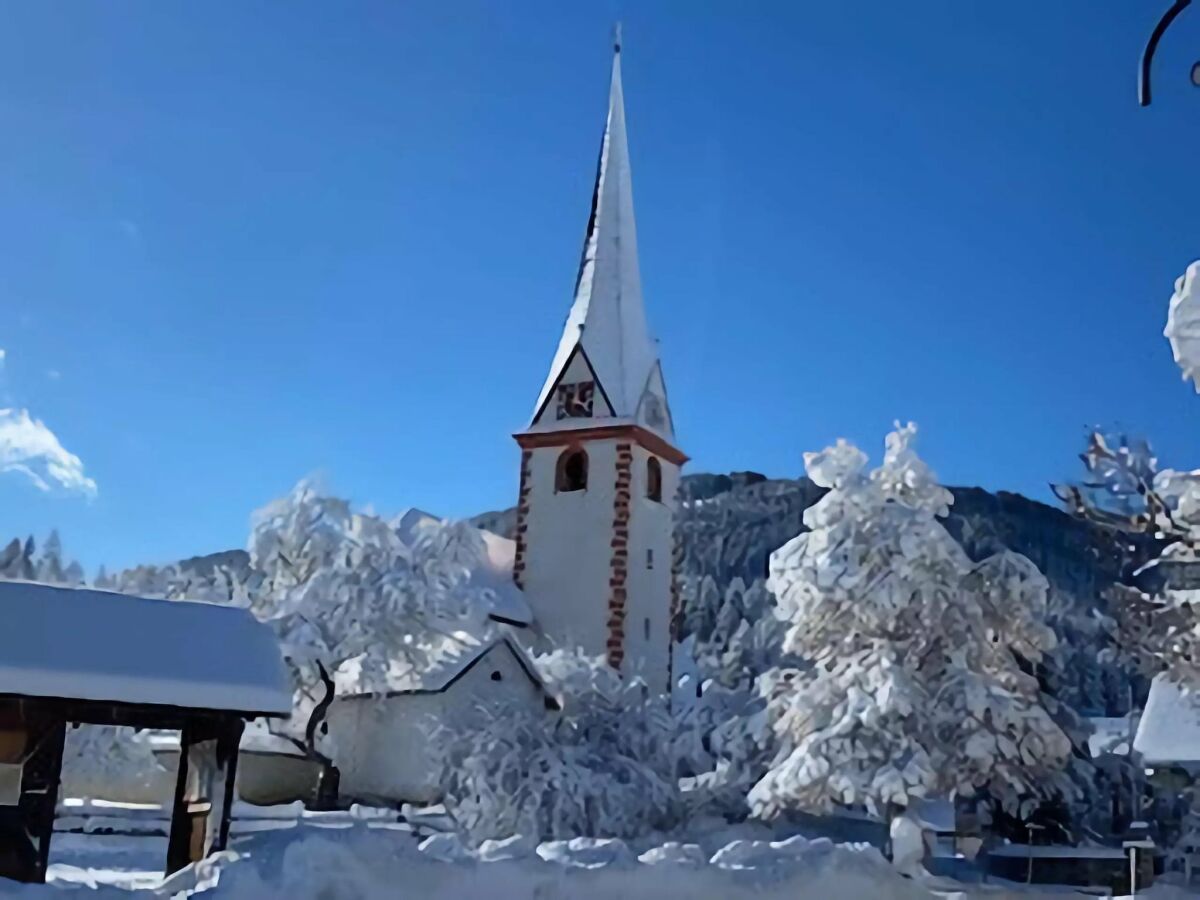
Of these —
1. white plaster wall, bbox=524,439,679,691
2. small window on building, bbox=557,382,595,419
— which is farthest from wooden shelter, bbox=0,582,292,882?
small window on building, bbox=557,382,595,419

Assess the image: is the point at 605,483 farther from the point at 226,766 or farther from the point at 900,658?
the point at 226,766

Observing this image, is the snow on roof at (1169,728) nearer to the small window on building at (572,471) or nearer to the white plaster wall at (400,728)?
the white plaster wall at (400,728)

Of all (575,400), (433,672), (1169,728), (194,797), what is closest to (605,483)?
(575,400)

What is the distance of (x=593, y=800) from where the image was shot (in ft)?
71.1

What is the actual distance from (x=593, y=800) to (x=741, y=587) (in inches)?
1910

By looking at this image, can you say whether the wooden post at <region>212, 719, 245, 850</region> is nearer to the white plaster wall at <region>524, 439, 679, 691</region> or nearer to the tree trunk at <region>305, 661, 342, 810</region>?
the tree trunk at <region>305, 661, 342, 810</region>

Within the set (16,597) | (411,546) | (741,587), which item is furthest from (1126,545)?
(741,587)

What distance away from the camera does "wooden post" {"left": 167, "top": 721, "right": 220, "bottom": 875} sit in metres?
12.9

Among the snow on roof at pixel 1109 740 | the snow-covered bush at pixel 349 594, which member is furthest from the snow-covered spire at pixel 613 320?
the snow on roof at pixel 1109 740

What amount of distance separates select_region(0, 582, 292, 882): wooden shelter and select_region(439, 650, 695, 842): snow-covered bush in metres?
8.46

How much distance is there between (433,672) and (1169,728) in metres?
13.8

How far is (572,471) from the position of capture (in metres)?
34.7

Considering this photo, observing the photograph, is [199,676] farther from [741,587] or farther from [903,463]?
[741,587]

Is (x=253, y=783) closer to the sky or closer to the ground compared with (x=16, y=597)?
closer to the ground
